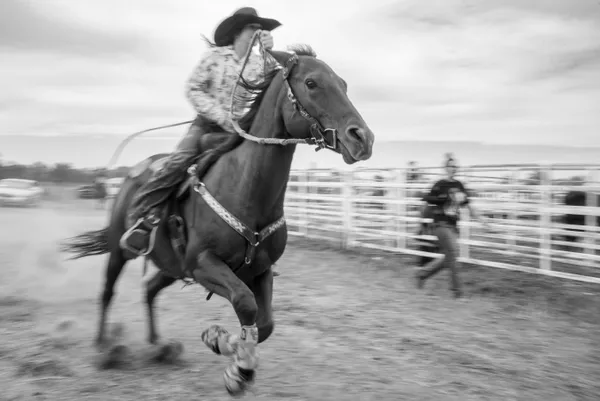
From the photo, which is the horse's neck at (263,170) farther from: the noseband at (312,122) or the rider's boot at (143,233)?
the rider's boot at (143,233)

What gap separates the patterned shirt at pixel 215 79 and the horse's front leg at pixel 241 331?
1.13 m

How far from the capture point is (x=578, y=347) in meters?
5.55

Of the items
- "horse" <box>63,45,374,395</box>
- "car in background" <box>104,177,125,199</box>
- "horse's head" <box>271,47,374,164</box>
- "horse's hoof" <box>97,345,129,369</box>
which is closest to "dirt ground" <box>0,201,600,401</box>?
"horse's hoof" <box>97,345,129,369</box>

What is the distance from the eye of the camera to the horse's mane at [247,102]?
3.54 meters

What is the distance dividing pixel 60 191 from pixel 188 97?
13147 millimetres

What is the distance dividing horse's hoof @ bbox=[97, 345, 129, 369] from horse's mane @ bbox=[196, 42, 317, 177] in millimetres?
1738

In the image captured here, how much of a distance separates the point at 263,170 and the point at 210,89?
93 cm

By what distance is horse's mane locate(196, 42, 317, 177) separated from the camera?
354 centimetres

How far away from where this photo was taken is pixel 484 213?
10453 millimetres

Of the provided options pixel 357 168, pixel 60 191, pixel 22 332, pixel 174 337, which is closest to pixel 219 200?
pixel 174 337

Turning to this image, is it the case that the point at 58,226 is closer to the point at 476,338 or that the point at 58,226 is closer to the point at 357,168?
the point at 357,168

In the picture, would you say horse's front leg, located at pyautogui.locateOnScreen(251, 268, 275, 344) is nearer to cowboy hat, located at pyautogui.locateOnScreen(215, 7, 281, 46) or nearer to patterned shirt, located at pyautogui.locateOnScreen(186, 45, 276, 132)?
patterned shirt, located at pyautogui.locateOnScreen(186, 45, 276, 132)

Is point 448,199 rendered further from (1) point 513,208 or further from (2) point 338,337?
(2) point 338,337

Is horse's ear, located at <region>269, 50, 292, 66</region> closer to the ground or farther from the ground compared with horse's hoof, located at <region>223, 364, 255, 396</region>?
farther from the ground
